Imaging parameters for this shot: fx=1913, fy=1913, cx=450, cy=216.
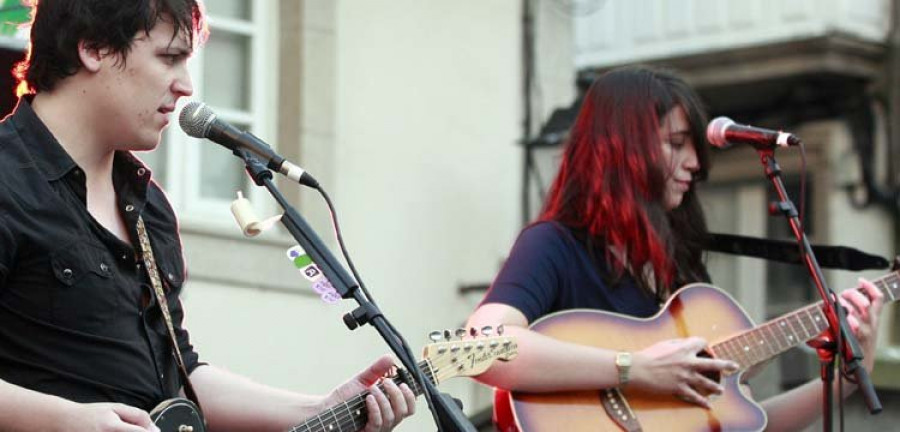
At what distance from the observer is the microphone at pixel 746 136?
5.58m

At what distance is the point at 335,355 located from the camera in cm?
888

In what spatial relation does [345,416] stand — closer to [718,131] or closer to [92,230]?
[92,230]

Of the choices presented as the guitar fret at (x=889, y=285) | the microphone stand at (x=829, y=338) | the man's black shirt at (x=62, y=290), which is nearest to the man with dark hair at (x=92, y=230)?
the man's black shirt at (x=62, y=290)

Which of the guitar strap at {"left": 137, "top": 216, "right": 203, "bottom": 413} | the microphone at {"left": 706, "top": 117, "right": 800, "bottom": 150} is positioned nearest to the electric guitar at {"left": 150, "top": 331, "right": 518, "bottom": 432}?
the guitar strap at {"left": 137, "top": 216, "right": 203, "bottom": 413}

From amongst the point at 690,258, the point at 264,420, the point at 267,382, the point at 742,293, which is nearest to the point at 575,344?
the point at 690,258

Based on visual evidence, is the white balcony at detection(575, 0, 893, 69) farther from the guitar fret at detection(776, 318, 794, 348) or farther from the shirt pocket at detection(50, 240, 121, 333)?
the shirt pocket at detection(50, 240, 121, 333)

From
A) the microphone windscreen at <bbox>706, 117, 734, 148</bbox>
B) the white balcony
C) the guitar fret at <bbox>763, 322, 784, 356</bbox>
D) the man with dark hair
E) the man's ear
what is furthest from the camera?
the white balcony

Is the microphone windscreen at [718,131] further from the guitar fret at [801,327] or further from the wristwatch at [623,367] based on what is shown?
the wristwatch at [623,367]

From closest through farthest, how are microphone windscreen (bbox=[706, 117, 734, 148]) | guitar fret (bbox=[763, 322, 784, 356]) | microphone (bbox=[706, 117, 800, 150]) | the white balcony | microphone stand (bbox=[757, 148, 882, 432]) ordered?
microphone stand (bbox=[757, 148, 882, 432]) → microphone (bbox=[706, 117, 800, 150]) → microphone windscreen (bbox=[706, 117, 734, 148]) → guitar fret (bbox=[763, 322, 784, 356]) → the white balcony

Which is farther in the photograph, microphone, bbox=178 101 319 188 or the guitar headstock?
the guitar headstock

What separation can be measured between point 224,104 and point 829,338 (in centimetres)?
400

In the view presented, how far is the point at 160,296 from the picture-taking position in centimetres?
435

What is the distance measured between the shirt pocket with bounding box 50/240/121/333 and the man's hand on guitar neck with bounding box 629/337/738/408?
1973 mm

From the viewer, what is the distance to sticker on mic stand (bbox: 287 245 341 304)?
166 inches
